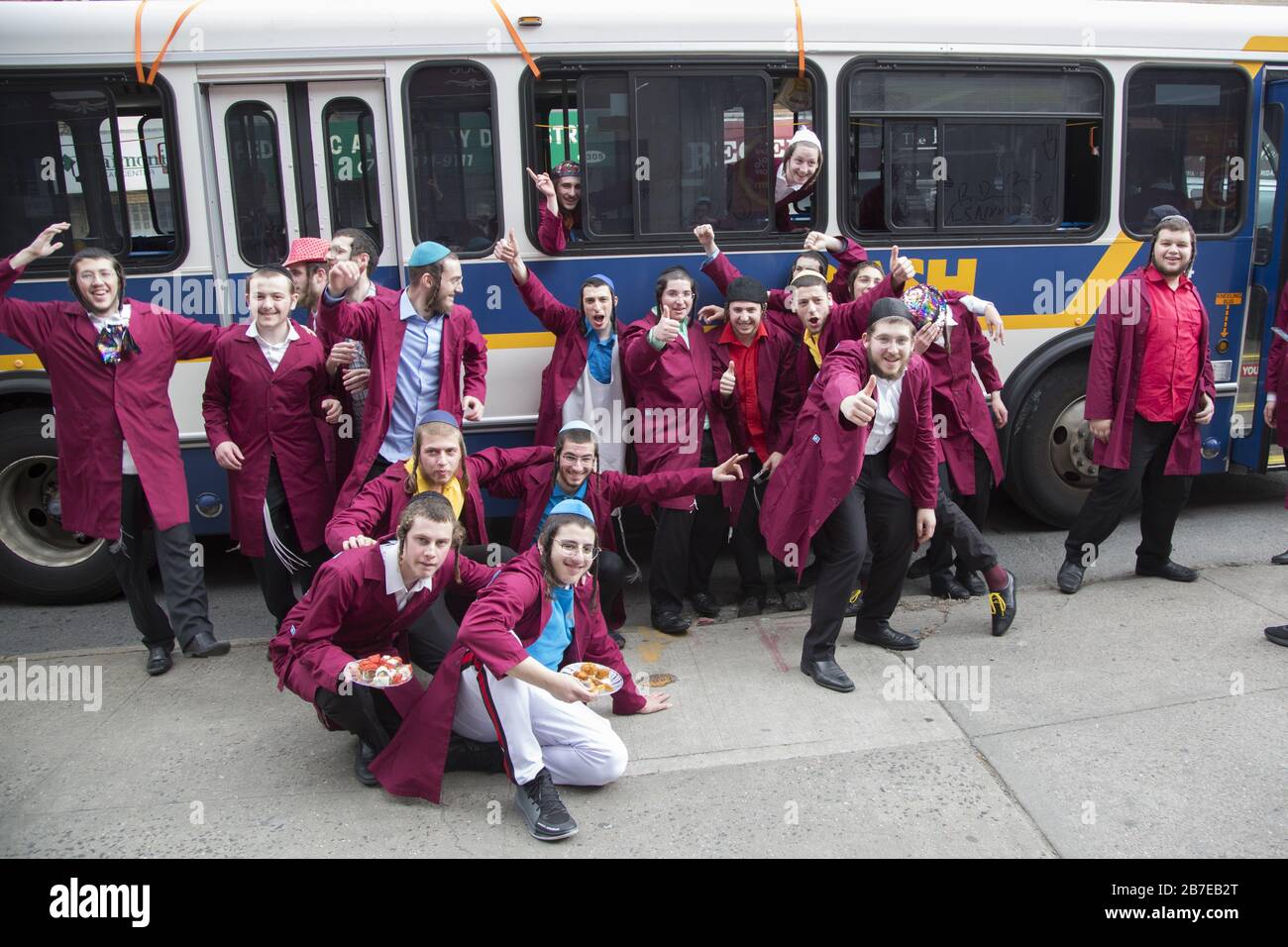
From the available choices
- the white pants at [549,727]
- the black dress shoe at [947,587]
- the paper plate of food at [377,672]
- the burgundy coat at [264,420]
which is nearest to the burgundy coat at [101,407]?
the burgundy coat at [264,420]

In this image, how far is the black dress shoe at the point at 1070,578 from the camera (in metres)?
5.57

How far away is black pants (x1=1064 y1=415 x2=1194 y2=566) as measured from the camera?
5.55 meters

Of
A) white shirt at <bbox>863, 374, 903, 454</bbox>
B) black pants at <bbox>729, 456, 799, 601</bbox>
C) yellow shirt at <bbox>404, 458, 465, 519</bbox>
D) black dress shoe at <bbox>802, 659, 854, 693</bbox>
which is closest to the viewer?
yellow shirt at <bbox>404, 458, 465, 519</bbox>

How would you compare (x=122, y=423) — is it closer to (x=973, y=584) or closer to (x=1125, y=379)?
(x=973, y=584)

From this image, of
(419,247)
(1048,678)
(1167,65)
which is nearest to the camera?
(1048,678)

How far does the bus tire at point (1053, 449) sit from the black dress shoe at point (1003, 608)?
4.98 ft

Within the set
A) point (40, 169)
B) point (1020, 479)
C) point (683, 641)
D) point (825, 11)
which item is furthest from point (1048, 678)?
point (40, 169)

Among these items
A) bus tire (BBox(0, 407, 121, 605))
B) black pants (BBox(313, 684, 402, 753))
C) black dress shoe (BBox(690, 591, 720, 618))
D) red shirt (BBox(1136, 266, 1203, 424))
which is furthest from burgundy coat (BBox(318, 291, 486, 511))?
red shirt (BBox(1136, 266, 1203, 424))

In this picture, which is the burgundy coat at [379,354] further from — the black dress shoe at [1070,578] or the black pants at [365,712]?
the black dress shoe at [1070,578]

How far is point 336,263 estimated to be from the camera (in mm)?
4848

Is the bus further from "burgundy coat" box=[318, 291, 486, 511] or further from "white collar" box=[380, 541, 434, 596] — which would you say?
"white collar" box=[380, 541, 434, 596]

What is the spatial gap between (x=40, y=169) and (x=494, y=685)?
3788mm

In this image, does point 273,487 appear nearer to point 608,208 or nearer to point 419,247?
point 419,247

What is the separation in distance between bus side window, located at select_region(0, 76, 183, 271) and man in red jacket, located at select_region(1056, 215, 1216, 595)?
468 centimetres
